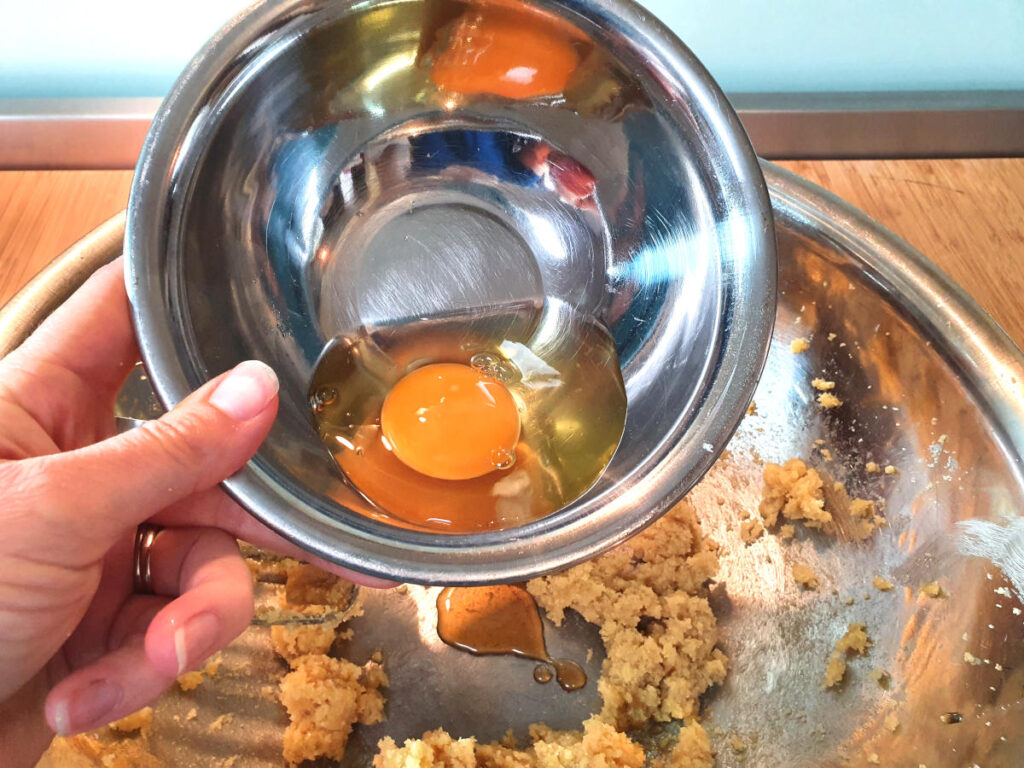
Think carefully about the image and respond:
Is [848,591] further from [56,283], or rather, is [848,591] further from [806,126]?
[56,283]

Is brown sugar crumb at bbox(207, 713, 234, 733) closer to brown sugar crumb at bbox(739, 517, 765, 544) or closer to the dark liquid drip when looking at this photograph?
the dark liquid drip

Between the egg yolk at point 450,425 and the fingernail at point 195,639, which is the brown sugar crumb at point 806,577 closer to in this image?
the egg yolk at point 450,425

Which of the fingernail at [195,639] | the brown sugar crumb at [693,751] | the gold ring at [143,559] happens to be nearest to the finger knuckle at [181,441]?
the fingernail at [195,639]

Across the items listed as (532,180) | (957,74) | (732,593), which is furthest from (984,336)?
(957,74)

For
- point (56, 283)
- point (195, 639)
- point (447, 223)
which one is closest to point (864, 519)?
point (447, 223)

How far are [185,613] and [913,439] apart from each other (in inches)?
51.3

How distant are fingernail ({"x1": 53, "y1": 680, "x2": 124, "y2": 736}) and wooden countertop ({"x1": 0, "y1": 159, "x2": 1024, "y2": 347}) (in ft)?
3.56

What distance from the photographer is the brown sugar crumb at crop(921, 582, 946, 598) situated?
4.43ft

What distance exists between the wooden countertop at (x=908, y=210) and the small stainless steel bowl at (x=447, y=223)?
2.65ft

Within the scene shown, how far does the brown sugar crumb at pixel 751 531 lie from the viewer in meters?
1.53

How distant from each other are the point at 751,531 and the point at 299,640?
0.90 m

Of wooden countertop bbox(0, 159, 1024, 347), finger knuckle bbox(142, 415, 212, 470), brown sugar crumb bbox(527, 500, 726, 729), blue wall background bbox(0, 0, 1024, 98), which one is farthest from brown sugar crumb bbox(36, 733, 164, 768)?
blue wall background bbox(0, 0, 1024, 98)

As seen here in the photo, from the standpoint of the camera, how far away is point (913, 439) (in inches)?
57.2

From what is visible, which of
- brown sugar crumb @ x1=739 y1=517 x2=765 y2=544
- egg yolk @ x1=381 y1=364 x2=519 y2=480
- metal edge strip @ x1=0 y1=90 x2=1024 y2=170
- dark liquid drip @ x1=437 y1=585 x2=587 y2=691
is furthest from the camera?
metal edge strip @ x1=0 y1=90 x2=1024 y2=170
